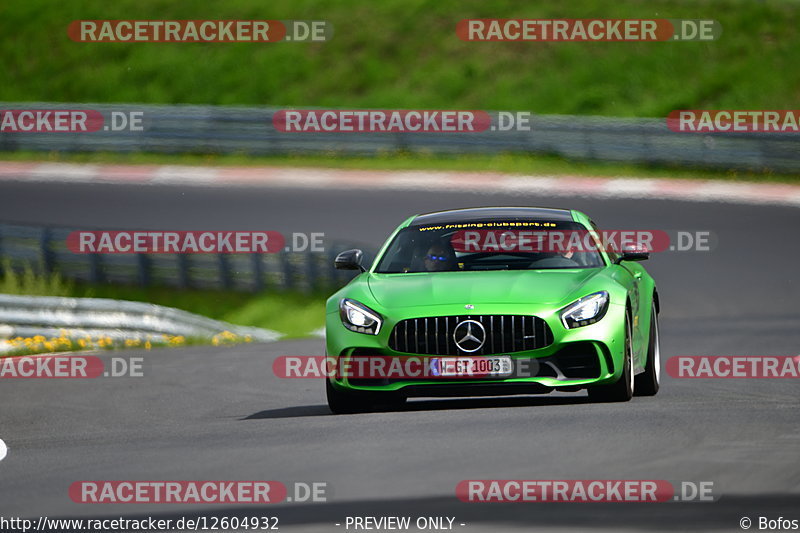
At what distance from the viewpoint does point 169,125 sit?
104ft

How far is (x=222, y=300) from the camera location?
21.0 metres

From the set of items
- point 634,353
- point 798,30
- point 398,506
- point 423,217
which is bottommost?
point 398,506

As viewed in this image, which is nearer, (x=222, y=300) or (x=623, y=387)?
(x=623, y=387)

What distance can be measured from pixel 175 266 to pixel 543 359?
12329 millimetres

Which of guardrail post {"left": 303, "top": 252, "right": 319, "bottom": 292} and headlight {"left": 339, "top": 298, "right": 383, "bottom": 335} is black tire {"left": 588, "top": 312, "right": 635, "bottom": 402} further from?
guardrail post {"left": 303, "top": 252, "right": 319, "bottom": 292}

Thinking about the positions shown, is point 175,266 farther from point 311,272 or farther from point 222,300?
point 311,272

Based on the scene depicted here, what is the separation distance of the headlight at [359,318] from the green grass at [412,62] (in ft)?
85.4

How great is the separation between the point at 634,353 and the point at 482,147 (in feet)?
67.6

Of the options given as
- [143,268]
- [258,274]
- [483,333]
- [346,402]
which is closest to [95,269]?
[143,268]

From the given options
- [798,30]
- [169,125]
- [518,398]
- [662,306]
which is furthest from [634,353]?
[798,30]

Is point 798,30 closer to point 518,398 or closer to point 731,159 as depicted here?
point 731,159

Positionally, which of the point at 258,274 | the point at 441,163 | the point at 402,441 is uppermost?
the point at 441,163

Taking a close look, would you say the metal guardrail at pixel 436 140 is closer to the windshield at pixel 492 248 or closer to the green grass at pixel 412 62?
the green grass at pixel 412 62

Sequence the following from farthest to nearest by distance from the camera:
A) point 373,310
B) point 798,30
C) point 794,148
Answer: point 798,30, point 794,148, point 373,310
